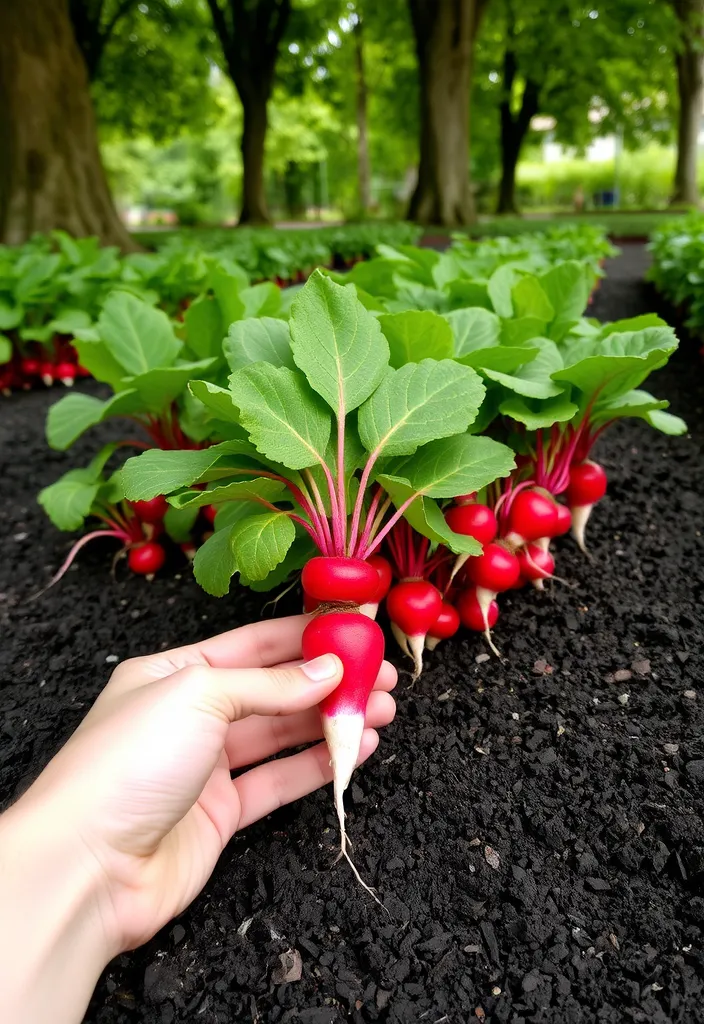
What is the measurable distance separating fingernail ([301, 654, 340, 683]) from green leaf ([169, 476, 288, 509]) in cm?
34

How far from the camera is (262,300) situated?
7.03ft

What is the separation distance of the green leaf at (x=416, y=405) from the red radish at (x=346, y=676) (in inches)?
13.8

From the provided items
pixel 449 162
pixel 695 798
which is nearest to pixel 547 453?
pixel 695 798

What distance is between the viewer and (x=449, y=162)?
1545 cm

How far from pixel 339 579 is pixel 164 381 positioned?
2.94 ft

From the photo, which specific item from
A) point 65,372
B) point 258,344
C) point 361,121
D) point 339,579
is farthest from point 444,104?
point 339,579

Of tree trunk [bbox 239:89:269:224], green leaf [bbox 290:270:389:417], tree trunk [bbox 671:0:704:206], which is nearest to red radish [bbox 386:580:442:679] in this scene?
green leaf [bbox 290:270:389:417]

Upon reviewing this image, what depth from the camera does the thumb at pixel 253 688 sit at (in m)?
1.08

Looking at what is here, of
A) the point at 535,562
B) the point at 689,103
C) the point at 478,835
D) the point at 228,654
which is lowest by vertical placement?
the point at 478,835

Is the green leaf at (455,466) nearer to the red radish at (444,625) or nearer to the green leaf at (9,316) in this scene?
the red radish at (444,625)

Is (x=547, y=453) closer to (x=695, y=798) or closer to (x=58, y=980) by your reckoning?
(x=695, y=798)

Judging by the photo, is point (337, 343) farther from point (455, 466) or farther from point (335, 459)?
point (455, 466)

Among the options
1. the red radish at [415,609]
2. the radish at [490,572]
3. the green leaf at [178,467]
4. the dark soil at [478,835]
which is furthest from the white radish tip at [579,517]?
the green leaf at [178,467]

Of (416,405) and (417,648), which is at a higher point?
(416,405)
